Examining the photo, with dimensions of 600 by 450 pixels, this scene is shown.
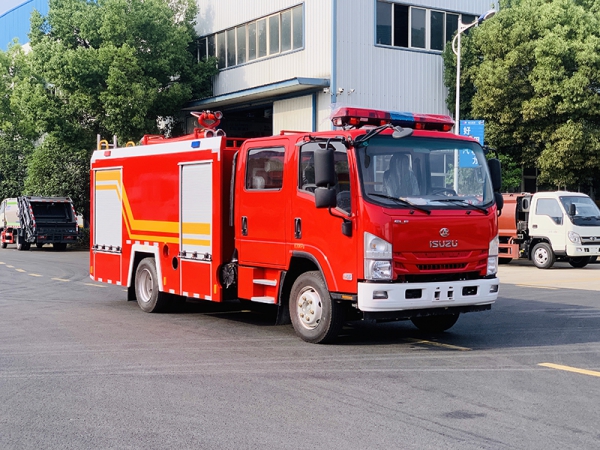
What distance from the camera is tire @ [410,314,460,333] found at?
11055 millimetres

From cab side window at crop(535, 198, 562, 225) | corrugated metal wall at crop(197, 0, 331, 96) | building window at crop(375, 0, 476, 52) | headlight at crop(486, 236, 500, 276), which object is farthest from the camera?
building window at crop(375, 0, 476, 52)

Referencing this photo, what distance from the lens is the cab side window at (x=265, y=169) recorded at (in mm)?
10459

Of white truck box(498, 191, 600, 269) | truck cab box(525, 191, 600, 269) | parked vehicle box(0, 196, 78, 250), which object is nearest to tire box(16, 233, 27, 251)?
parked vehicle box(0, 196, 78, 250)

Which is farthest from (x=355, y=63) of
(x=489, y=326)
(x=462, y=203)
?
(x=462, y=203)

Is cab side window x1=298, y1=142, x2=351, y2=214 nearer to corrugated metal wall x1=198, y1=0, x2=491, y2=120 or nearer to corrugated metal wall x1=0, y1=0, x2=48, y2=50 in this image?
corrugated metal wall x1=198, y1=0, x2=491, y2=120

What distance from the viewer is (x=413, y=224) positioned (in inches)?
368

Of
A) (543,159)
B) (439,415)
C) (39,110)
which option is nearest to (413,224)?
(439,415)

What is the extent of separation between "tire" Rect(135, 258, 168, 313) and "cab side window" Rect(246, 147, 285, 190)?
288 centimetres

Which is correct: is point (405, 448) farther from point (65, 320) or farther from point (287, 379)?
point (65, 320)

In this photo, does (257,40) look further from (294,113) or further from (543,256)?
(543,256)

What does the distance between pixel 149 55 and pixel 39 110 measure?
5.23 meters

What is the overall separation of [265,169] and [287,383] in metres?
3.54

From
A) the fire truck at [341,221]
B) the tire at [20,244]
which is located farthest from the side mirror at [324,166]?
the tire at [20,244]

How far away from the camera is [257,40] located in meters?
35.0
